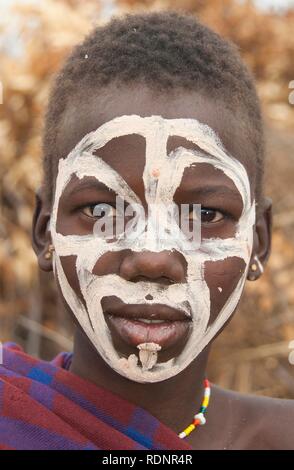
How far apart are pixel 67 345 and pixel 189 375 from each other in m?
2.09

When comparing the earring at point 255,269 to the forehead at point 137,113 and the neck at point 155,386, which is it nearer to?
the neck at point 155,386

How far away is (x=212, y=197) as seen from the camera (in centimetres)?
210

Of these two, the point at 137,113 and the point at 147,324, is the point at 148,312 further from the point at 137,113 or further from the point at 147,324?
the point at 137,113

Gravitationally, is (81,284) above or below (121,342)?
above

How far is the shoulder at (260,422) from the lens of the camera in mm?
2408

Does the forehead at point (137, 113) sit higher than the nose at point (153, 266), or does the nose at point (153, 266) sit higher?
the forehead at point (137, 113)

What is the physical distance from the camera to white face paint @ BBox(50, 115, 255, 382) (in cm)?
200

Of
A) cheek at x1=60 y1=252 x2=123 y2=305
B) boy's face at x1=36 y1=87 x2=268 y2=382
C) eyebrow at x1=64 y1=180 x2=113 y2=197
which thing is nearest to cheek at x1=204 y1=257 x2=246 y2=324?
boy's face at x1=36 y1=87 x2=268 y2=382

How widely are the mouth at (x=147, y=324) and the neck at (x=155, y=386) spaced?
206 millimetres

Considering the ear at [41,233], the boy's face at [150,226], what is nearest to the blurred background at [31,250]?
the ear at [41,233]

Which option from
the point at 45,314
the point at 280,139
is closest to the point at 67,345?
the point at 45,314

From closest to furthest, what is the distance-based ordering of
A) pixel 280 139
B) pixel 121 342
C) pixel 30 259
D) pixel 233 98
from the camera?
pixel 121 342 < pixel 233 98 < pixel 30 259 < pixel 280 139
